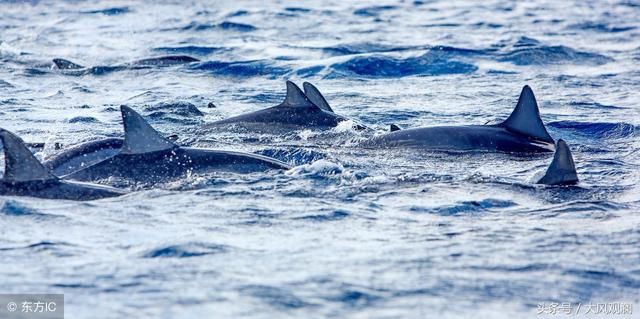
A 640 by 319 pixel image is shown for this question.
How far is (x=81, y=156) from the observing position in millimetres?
10188

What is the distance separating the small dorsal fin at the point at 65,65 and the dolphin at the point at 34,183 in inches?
415

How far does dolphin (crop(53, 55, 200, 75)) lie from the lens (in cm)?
1886

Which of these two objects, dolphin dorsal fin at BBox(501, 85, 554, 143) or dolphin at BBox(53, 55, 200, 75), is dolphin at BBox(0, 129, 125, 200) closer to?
dolphin dorsal fin at BBox(501, 85, 554, 143)

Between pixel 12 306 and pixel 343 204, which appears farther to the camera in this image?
pixel 343 204

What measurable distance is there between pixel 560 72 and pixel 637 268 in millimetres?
12183

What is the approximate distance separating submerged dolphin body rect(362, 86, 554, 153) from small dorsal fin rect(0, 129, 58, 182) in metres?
4.14

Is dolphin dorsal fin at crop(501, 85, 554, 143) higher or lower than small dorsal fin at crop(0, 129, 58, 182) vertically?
lower

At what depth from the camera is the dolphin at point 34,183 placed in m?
8.43

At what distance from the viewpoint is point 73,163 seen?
33.0ft

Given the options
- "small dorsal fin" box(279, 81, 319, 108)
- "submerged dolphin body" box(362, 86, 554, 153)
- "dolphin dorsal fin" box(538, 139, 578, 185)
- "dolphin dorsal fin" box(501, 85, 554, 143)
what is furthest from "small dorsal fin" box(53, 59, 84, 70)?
"dolphin dorsal fin" box(538, 139, 578, 185)

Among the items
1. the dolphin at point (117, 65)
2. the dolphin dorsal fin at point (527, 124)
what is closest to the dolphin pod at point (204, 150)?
the dolphin dorsal fin at point (527, 124)

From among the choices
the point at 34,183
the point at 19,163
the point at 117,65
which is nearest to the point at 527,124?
the point at 34,183

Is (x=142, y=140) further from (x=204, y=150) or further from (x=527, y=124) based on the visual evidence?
(x=527, y=124)

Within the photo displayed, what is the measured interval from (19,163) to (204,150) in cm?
186
